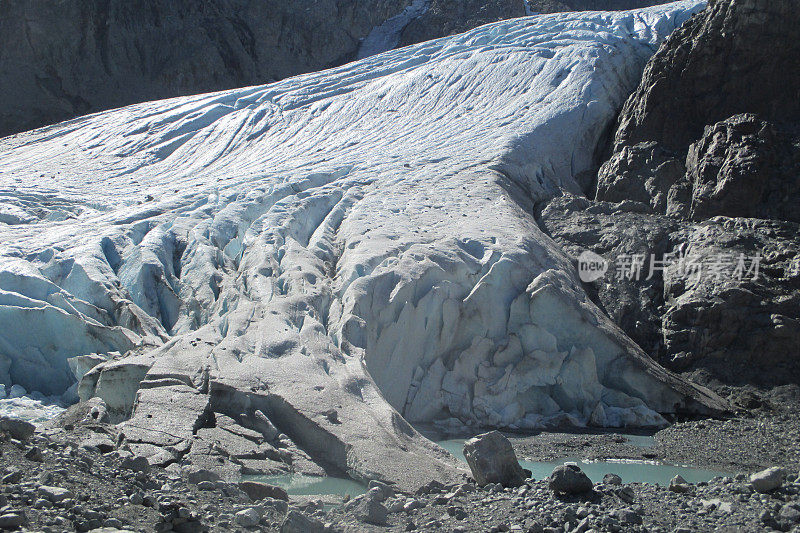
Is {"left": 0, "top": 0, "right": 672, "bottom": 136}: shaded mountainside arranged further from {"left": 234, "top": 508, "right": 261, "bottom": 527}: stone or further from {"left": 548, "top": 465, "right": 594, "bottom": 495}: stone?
{"left": 548, "top": 465, "right": 594, "bottom": 495}: stone

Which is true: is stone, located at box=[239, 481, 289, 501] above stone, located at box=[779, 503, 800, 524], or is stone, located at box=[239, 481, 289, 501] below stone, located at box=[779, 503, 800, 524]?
above

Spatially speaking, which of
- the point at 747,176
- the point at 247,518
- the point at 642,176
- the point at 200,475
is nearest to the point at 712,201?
the point at 747,176

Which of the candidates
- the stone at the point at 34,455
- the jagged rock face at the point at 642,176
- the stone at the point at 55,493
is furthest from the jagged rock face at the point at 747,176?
the stone at the point at 55,493

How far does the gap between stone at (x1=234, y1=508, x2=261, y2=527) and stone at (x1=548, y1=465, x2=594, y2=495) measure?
7.46 feet

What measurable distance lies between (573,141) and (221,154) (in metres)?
7.87

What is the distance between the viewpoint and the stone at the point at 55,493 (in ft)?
17.5

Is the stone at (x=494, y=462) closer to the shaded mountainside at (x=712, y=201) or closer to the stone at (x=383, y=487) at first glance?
the stone at (x=383, y=487)

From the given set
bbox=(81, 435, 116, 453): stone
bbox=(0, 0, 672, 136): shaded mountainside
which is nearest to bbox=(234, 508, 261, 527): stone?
bbox=(81, 435, 116, 453): stone

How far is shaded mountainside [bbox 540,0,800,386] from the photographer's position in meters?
12.7

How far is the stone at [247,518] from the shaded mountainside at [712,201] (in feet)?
29.1

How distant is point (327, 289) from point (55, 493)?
20.9 ft

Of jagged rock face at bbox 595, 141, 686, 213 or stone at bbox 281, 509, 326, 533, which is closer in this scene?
stone at bbox 281, 509, 326, 533

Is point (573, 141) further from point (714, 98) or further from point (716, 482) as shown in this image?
point (716, 482)

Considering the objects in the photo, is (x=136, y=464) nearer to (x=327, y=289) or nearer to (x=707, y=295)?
(x=327, y=289)
